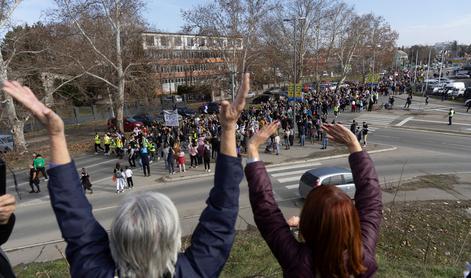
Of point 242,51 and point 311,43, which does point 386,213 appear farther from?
point 311,43

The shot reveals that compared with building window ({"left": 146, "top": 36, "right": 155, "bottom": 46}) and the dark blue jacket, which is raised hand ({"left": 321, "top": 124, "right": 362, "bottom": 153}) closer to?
the dark blue jacket

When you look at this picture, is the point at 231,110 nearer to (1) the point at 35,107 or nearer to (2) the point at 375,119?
(1) the point at 35,107

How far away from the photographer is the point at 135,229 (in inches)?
65.7

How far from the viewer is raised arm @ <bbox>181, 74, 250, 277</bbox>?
1876 millimetres

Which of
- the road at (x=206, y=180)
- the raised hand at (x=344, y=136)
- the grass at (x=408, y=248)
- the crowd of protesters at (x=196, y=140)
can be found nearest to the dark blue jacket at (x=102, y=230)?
the raised hand at (x=344, y=136)

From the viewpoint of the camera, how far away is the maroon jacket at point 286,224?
203cm

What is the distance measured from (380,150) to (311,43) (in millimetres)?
25286

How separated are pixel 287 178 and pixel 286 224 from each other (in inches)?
579

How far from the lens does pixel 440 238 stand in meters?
10.3

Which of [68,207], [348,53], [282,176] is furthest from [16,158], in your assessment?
[348,53]

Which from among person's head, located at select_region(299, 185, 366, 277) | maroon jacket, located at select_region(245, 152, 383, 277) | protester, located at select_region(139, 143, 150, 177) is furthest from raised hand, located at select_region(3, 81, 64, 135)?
protester, located at select_region(139, 143, 150, 177)

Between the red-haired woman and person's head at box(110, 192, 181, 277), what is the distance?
700mm

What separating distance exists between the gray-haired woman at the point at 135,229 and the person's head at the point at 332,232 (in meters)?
0.42

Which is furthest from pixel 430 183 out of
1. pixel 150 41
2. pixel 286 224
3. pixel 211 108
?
pixel 150 41
